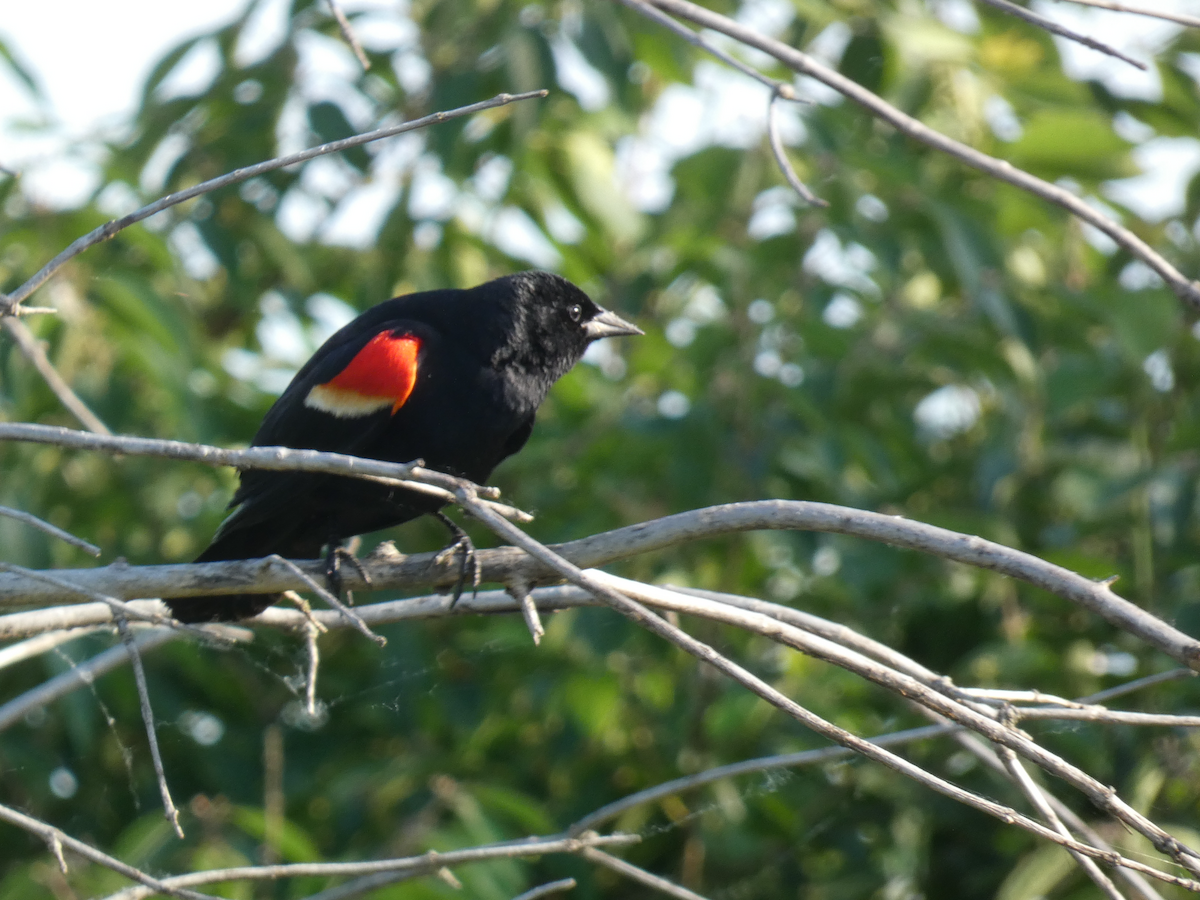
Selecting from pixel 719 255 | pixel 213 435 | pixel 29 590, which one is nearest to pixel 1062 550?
pixel 719 255

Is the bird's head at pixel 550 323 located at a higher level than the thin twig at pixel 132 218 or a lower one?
lower

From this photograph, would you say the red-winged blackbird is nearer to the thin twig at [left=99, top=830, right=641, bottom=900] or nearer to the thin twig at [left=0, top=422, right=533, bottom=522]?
the thin twig at [left=99, top=830, right=641, bottom=900]

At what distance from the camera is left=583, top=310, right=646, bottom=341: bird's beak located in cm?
363

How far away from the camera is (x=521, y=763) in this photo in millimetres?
3883

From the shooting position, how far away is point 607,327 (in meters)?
3.66

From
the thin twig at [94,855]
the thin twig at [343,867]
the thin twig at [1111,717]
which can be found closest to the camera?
the thin twig at [1111,717]

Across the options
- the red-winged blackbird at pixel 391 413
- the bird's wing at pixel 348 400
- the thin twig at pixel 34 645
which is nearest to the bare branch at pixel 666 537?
the thin twig at pixel 34 645

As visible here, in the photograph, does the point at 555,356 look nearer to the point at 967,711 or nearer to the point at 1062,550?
the point at 1062,550

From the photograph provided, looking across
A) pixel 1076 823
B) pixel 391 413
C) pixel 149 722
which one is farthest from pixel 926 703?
pixel 391 413

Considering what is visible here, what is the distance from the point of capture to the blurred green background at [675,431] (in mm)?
3393

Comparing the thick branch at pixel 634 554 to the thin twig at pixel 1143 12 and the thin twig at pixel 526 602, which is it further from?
the thin twig at pixel 1143 12

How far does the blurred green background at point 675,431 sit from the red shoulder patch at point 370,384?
21.6 inches

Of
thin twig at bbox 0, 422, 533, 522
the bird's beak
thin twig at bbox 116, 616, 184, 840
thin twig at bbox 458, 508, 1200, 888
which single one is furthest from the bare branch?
the bird's beak

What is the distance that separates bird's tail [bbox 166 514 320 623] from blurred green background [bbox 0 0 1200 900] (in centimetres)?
43
